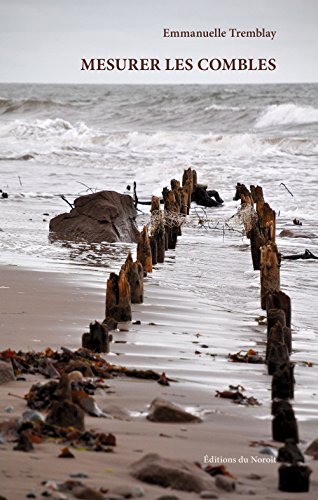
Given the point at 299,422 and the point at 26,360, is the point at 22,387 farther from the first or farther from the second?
the point at 299,422

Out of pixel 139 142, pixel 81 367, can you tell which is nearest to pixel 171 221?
pixel 81 367

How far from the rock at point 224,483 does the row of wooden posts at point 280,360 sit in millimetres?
203

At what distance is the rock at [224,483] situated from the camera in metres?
3.52

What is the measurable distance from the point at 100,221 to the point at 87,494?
36.2 feet

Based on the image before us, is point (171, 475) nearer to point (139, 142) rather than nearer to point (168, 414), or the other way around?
point (168, 414)

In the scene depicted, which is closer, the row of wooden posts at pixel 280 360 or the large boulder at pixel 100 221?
the row of wooden posts at pixel 280 360

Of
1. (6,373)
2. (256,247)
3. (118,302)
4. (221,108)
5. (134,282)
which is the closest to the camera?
(6,373)

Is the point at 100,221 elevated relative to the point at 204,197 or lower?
lower

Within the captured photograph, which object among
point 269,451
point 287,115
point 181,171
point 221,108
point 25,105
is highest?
point 25,105

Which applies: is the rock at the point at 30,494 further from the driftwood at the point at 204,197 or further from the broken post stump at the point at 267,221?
the driftwood at the point at 204,197

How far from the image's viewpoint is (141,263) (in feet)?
35.2

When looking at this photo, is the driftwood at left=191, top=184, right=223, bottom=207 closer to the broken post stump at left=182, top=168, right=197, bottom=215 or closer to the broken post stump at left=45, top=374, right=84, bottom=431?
the broken post stump at left=182, top=168, right=197, bottom=215

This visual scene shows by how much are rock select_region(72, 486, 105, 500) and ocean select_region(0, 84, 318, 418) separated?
1992 millimetres

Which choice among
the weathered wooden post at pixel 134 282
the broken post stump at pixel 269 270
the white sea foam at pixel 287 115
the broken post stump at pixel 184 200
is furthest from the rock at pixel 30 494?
the white sea foam at pixel 287 115
